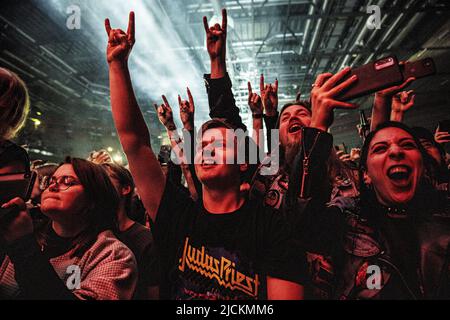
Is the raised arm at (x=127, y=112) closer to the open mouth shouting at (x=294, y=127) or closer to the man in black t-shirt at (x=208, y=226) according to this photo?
the man in black t-shirt at (x=208, y=226)

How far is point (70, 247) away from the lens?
5.31 feet

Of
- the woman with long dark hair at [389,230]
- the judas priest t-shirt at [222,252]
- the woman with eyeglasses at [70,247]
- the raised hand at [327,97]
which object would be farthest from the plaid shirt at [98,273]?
the raised hand at [327,97]

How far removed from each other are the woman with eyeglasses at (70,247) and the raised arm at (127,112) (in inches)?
21.3

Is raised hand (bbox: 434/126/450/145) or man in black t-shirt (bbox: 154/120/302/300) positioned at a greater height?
raised hand (bbox: 434/126/450/145)

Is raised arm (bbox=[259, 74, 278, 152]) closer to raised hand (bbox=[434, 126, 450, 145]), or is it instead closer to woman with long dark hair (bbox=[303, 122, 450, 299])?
woman with long dark hair (bbox=[303, 122, 450, 299])

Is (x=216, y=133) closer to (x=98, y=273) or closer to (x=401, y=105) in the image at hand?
(x=98, y=273)

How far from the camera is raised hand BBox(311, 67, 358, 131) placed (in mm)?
1132

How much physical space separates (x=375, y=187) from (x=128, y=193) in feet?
6.77

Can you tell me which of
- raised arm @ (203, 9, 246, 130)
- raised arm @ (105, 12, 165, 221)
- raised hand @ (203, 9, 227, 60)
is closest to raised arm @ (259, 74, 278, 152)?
raised arm @ (203, 9, 246, 130)

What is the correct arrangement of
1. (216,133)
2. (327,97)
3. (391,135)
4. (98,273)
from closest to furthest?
(327,97) → (98,273) → (216,133) → (391,135)

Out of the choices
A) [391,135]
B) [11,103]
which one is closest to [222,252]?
[391,135]

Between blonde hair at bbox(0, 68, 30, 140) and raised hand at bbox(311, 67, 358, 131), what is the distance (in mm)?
1790

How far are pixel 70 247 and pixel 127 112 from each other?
0.99m
